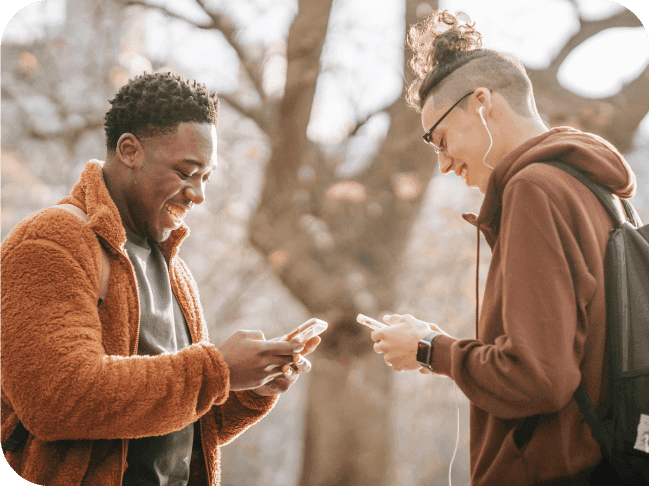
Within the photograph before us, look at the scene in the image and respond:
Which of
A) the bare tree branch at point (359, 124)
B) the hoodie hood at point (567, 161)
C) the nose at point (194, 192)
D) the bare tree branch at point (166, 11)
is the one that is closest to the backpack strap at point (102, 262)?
the nose at point (194, 192)

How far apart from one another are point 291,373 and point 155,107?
3.50 feet

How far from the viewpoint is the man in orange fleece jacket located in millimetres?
1391

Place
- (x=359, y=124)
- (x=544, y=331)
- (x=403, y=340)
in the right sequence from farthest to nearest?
(x=359, y=124) < (x=403, y=340) < (x=544, y=331)

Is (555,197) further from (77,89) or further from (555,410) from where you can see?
(77,89)

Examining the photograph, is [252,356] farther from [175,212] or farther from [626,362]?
[626,362]

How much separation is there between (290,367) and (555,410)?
34.2 inches

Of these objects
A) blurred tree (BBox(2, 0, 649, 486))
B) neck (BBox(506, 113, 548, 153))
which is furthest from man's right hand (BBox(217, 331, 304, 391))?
blurred tree (BBox(2, 0, 649, 486))

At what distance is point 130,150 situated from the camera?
72.9 inches

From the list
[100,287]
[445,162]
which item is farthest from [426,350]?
[100,287]

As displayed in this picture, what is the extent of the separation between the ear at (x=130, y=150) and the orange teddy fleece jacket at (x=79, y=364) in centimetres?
25

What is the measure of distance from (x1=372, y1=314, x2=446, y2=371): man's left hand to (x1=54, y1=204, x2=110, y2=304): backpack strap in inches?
36.3

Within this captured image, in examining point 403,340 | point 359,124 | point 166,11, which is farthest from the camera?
point 166,11

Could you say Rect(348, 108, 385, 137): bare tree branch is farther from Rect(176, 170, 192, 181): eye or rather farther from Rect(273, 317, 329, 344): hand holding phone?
Rect(273, 317, 329, 344): hand holding phone

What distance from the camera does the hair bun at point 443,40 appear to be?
2074 millimetres
